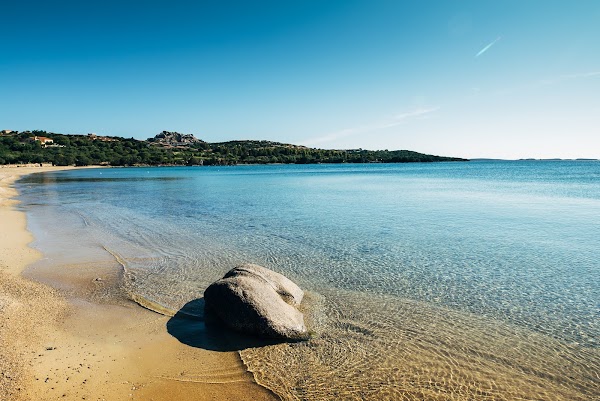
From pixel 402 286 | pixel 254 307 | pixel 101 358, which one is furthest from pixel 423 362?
pixel 101 358

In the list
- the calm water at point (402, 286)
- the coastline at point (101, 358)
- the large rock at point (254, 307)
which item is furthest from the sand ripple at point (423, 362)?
the coastline at point (101, 358)

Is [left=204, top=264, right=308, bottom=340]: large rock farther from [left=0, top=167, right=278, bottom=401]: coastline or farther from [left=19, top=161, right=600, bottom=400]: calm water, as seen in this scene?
[left=0, top=167, right=278, bottom=401]: coastline

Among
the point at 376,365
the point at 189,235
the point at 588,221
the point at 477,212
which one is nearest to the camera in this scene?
the point at 376,365

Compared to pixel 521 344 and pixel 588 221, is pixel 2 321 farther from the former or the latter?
pixel 588 221

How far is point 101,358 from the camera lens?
668 cm

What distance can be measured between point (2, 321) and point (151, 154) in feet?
571

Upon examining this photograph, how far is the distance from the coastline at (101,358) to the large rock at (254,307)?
826 mm

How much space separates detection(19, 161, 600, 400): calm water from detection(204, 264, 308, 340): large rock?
39cm

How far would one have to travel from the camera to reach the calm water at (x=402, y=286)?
636 centimetres

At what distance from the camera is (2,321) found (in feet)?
25.6

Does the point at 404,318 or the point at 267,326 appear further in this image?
the point at 404,318

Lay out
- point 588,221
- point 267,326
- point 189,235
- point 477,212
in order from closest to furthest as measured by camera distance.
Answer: point 267,326 < point 189,235 < point 588,221 < point 477,212

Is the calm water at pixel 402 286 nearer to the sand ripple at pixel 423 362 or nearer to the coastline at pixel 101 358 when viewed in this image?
the sand ripple at pixel 423 362

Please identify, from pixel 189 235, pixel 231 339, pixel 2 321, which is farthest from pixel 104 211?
pixel 231 339
